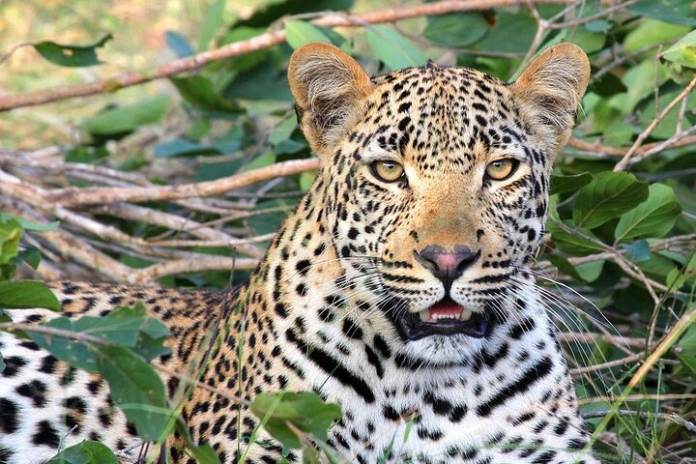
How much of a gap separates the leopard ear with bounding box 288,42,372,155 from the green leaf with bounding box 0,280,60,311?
1.54 m

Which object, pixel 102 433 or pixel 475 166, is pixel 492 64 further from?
pixel 102 433

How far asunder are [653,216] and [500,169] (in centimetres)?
151

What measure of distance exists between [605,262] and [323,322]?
8.07 feet

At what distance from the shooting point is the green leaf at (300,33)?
6.90m

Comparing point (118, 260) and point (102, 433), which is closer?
point (102, 433)

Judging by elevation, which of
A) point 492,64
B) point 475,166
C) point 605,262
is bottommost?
point 605,262

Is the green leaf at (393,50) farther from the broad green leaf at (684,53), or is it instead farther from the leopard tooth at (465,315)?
the leopard tooth at (465,315)

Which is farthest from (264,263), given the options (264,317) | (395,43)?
(395,43)

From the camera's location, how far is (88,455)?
14.8 feet

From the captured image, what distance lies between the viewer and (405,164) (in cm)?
488

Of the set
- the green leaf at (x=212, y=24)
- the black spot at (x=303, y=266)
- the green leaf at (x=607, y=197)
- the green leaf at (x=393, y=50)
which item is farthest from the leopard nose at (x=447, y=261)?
the green leaf at (x=212, y=24)

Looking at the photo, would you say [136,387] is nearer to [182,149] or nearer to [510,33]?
[510,33]

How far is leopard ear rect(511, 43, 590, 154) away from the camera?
17.0 feet

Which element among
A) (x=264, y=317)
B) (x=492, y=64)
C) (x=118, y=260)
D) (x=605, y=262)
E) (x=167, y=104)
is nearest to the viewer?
(x=264, y=317)
